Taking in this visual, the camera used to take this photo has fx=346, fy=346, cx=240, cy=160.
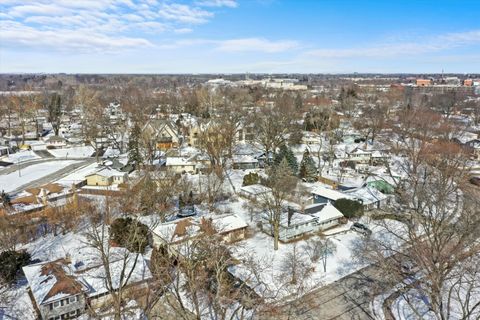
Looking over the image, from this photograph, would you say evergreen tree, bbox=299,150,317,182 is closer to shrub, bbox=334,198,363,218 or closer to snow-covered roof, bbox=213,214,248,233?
shrub, bbox=334,198,363,218

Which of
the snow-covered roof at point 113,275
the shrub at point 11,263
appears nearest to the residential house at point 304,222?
the snow-covered roof at point 113,275

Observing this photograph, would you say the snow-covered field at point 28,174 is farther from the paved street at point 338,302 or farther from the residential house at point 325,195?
the paved street at point 338,302

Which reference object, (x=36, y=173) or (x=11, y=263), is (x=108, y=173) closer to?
(x=36, y=173)

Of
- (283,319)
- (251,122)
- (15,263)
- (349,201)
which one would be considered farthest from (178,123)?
(283,319)

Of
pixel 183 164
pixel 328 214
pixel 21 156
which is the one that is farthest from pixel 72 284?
pixel 21 156

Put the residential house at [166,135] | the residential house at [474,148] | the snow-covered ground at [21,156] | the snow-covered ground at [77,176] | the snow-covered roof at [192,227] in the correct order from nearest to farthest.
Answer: the snow-covered roof at [192,227]
the snow-covered ground at [77,176]
the snow-covered ground at [21,156]
the residential house at [474,148]
the residential house at [166,135]

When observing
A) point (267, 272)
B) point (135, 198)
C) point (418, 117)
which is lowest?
point (267, 272)

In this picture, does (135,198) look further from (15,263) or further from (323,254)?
(323,254)
